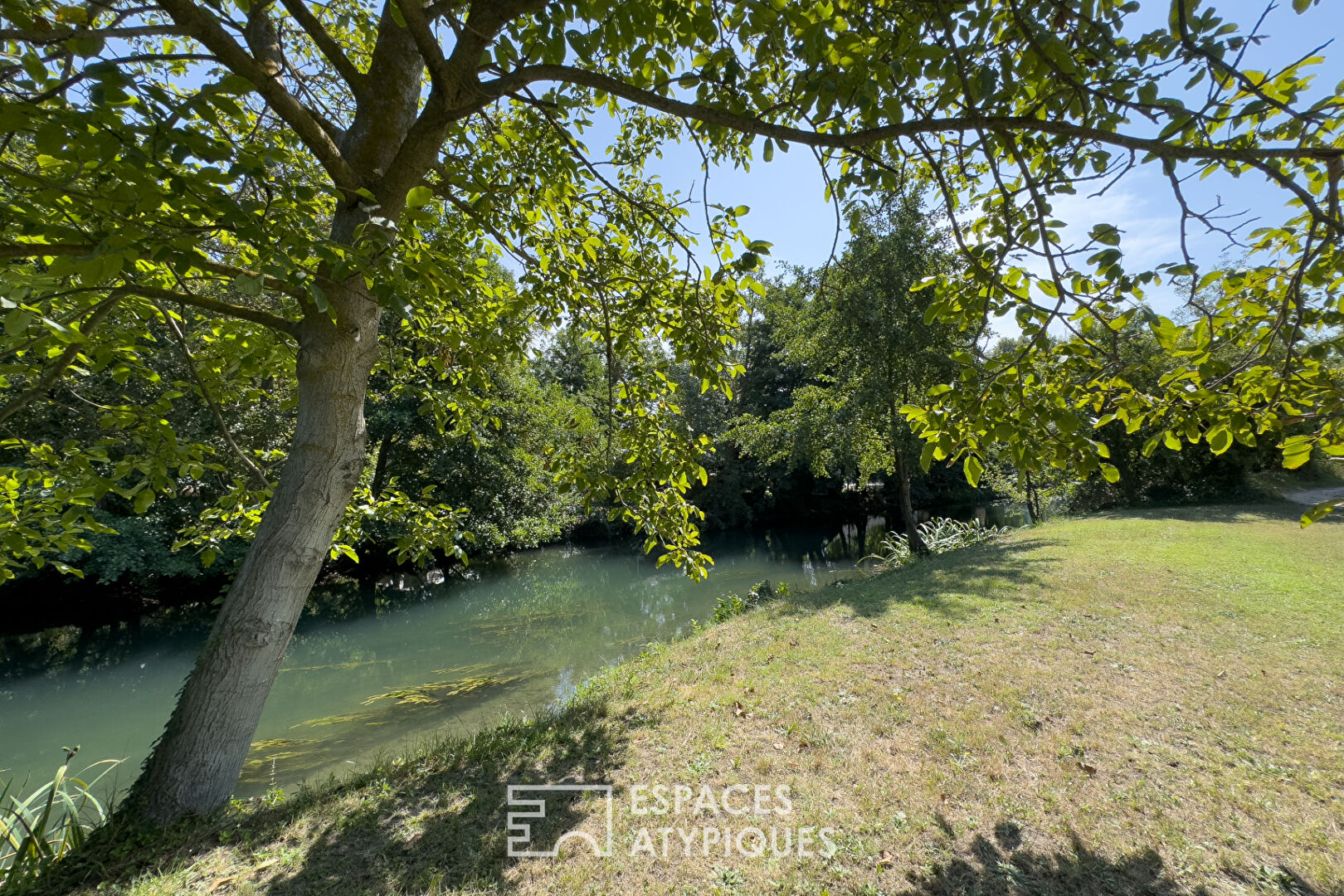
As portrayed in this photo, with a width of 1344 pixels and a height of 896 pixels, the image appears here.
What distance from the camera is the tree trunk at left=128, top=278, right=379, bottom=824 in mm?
2889

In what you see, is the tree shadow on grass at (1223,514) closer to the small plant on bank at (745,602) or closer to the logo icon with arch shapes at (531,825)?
the small plant on bank at (745,602)

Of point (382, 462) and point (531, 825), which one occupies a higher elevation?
point (382, 462)

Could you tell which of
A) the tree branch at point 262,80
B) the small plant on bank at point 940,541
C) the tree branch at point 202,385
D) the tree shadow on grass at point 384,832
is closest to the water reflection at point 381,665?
the small plant on bank at point 940,541

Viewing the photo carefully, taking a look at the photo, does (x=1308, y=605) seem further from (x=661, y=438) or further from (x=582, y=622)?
(x=582, y=622)

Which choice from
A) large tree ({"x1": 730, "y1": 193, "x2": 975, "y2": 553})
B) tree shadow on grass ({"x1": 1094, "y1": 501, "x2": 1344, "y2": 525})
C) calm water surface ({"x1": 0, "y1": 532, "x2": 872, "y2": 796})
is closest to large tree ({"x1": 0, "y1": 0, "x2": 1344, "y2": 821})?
calm water surface ({"x1": 0, "y1": 532, "x2": 872, "y2": 796})

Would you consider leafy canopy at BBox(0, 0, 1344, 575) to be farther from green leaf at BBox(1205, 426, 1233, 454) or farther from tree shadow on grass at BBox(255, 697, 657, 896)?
tree shadow on grass at BBox(255, 697, 657, 896)

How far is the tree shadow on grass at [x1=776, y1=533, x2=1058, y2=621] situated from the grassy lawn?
659 millimetres

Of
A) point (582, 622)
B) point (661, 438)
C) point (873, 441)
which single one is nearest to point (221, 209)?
point (661, 438)

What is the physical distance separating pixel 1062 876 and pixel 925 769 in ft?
3.10

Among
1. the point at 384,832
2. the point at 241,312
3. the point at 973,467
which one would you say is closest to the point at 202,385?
the point at 241,312

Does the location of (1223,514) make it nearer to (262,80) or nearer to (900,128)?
(900,128)

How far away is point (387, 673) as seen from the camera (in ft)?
29.7

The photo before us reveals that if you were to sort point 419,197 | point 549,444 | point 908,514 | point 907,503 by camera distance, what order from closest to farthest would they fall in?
point 419,197
point 549,444
point 907,503
point 908,514

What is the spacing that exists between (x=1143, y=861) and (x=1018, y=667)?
8.13ft
